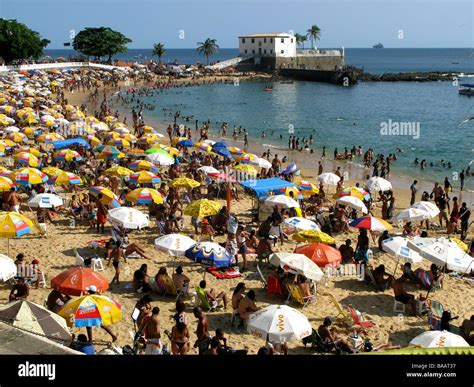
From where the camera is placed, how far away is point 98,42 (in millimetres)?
90750

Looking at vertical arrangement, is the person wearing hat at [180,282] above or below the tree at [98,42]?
below

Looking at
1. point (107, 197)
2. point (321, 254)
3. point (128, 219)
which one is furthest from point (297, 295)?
point (107, 197)

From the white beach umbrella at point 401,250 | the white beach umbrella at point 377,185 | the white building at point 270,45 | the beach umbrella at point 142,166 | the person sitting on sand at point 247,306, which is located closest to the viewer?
the person sitting on sand at point 247,306

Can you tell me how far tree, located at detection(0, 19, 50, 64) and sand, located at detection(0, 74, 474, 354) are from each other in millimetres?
65027

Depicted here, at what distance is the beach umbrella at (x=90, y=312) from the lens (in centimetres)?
795

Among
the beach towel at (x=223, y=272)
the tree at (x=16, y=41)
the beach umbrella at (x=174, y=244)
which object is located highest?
the tree at (x=16, y=41)

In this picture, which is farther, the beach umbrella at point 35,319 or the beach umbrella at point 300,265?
the beach umbrella at point 300,265

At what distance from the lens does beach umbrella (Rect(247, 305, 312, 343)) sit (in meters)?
7.89

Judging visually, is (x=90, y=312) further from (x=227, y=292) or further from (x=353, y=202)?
(x=353, y=202)

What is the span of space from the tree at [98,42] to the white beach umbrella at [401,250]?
86559mm

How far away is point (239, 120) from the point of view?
158ft

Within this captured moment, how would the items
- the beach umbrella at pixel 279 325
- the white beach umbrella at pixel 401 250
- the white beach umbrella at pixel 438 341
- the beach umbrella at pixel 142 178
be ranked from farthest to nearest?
the beach umbrella at pixel 142 178 → the white beach umbrella at pixel 401 250 → the beach umbrella at pixel 279 325 → the white beach umbrella at pixel 438 341

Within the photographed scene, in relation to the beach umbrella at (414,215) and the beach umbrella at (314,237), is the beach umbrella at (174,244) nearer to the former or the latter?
the beach umbrella at (314,237)

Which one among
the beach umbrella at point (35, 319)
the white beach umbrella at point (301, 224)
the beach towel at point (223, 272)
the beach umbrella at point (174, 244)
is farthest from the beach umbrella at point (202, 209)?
the beach umbrella at point (35, 319)
